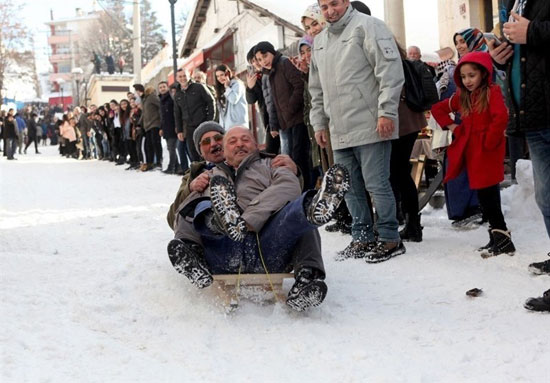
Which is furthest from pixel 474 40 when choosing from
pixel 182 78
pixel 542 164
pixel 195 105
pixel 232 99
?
pixel 182 78

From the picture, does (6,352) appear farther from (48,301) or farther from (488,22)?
(488,22)

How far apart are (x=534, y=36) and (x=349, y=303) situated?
1.86m

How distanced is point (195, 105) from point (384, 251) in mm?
7088

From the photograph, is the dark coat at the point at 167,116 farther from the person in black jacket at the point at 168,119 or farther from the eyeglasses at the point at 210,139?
the eyeglasses at the point at 210,139

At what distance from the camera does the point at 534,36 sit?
367 centimetres

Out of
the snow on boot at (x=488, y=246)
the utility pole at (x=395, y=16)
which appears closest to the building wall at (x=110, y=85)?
the utility pole at (x=395, y=16)

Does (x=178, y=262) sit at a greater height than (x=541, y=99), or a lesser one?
lesser

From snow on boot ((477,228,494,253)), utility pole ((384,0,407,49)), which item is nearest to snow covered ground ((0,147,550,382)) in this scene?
snow on boot ((477,228,494,253))

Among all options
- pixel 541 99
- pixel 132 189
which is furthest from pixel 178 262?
pixel 132 189

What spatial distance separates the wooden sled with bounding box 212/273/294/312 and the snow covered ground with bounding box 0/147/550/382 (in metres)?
0.07

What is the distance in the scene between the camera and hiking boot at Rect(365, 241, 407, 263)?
499 centimetres

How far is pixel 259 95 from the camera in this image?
27.7 ft

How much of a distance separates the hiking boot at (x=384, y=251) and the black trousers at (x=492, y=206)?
70 centimetres

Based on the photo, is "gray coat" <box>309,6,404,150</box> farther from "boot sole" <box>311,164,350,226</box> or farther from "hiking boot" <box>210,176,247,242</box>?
"hiking boot" <box>210,176,247,242</box>
